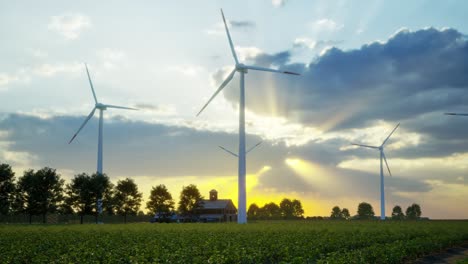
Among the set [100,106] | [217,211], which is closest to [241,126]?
[100,106]

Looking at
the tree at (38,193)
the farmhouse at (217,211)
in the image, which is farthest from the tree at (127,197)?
the farmhouse at (217,211)

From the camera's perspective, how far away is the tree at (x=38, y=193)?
11950cm

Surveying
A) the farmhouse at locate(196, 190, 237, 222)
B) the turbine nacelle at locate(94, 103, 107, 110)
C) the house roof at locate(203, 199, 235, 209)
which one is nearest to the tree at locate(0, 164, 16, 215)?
the turbine nacelle at locate(94, 103, 107, 110)

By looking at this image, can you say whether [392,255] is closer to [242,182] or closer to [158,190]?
[242,182]

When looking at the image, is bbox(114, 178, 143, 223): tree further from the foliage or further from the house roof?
the house roof

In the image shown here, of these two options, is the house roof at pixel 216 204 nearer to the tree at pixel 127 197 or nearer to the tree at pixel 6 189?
the tree at pixel 127 197

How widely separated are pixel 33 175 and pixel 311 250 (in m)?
102

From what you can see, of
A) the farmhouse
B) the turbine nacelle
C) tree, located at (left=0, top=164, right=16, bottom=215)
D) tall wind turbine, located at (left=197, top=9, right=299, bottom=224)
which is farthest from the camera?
the farmhouse

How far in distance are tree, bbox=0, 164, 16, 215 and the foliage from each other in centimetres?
6145

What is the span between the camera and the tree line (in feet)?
391

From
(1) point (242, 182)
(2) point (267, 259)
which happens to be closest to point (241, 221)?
(1) point (242, 182)

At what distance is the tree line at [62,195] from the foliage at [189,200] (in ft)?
77.9

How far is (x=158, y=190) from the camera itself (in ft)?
524

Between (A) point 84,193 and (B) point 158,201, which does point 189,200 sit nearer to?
(B) point 158,201
